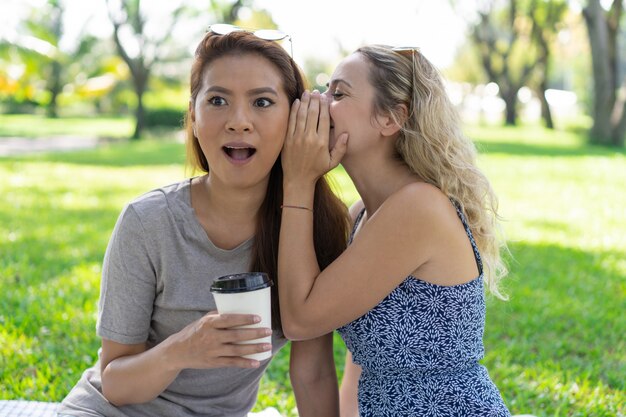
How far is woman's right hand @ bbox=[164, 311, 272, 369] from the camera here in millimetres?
1883

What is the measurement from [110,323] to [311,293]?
2.19ft

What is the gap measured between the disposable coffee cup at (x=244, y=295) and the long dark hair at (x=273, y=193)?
58 centimetres

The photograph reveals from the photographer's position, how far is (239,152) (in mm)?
2359

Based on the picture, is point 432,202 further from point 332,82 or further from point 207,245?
point 207,245

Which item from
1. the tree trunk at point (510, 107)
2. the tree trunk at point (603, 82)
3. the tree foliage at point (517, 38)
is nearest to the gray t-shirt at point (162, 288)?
the tree trunk at point (603, 82)

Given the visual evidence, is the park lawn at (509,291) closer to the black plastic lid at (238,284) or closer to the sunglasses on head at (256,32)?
the sunglasses on head at (256,32)

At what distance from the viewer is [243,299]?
1861 millimetres

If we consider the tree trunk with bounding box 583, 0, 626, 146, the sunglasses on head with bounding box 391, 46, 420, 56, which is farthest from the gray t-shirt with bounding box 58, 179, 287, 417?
the tree trunk with bounding box 583, 0, 626, 146

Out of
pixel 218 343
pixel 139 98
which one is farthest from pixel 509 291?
pixel 139 98

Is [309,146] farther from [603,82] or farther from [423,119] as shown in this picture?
[603,82]

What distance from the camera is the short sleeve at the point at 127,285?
2297 millimetres

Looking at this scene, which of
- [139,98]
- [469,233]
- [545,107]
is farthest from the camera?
[545,107]

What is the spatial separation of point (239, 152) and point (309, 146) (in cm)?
24

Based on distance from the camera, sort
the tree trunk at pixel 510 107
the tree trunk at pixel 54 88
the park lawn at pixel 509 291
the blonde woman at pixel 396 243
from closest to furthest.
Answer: the blonde woman at pixel 396 243
the park lawn at pixel 509 291
the tree trunk at pixel 510 107
the tree trunk at pixel 54 88
